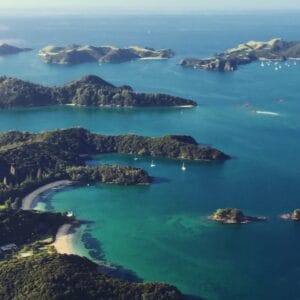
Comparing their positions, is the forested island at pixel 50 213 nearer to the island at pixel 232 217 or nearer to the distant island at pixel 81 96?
the island at pixel 232 217

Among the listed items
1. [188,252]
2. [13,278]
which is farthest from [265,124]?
[13,278]

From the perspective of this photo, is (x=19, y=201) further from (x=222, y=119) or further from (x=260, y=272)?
(x=222, y=119)

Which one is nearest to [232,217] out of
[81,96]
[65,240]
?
[65,240]

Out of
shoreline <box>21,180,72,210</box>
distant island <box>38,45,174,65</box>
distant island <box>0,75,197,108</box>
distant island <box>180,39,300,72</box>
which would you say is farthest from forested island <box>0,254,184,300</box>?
distant island <box>38,45,174,65</box>

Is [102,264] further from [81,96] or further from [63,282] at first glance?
[81,96]

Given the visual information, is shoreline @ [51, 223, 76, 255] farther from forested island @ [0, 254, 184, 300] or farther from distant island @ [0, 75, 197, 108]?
distant island @ [0, 75, 197, 108]
